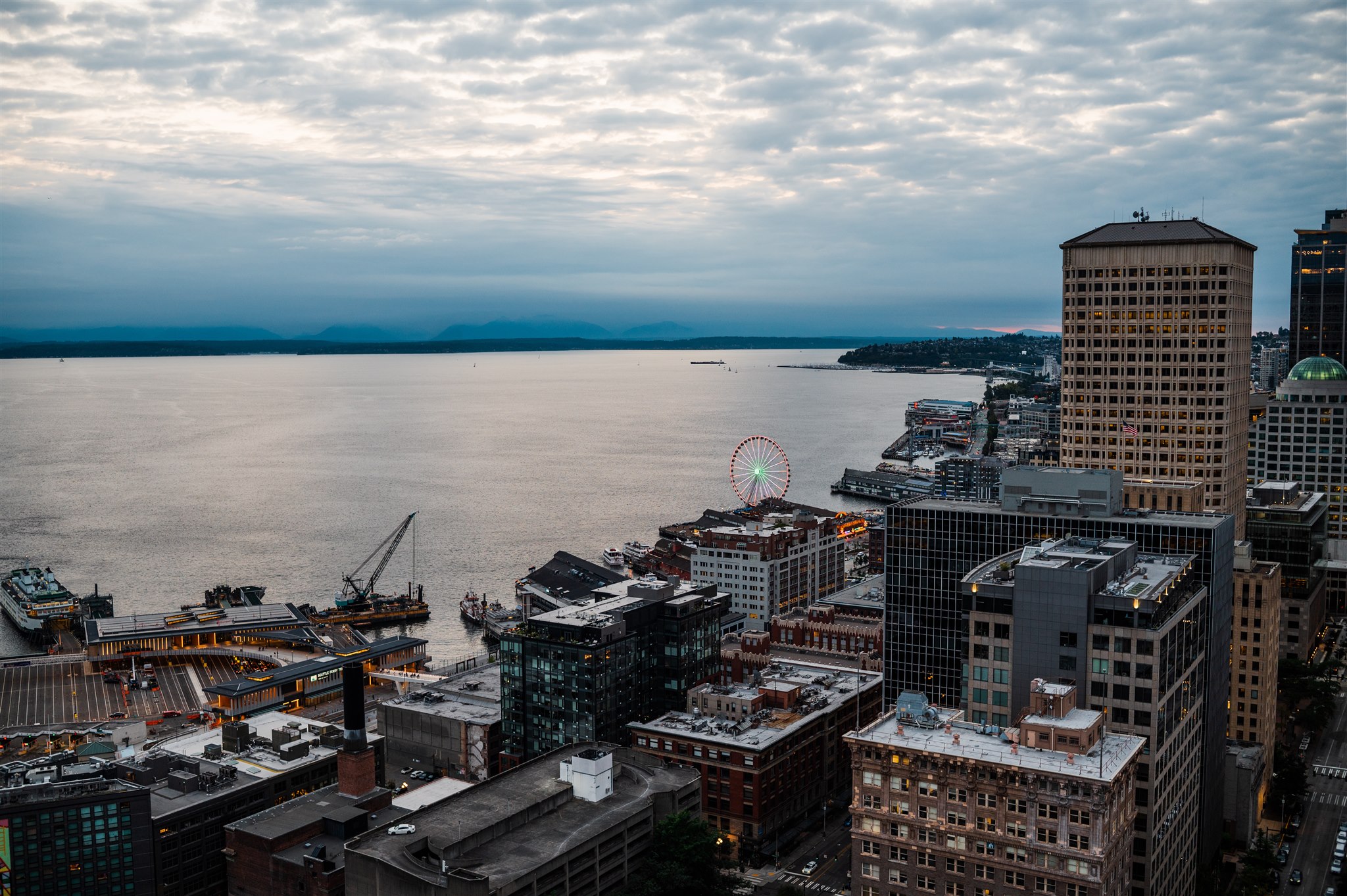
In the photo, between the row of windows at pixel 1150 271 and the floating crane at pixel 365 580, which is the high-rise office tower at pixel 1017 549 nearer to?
the row of windows at pixel 1150 271

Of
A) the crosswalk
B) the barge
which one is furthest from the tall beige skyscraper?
the barge

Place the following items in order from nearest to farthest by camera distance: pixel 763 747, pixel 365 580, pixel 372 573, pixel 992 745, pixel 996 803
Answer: pixel 996 803 < pixel 992 745 < pixel 763 747 < pixel 365 580 < pixel 372 573

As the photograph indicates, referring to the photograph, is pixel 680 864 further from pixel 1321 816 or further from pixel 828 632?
pixel 828 632

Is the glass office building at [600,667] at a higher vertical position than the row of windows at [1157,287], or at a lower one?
lower

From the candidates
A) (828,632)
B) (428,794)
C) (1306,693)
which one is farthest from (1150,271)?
(428,794)

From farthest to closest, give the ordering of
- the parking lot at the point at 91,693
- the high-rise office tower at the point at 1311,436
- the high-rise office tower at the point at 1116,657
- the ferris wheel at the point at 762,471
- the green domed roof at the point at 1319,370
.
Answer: the ferris wheel at the point at 762,471 < the green domed roof at the point at 1319,370 < the high-rise office tower at the point at 1311,436 < the parking lot at the point at 91,693 < the high-rise office tower at the point at 1116,657

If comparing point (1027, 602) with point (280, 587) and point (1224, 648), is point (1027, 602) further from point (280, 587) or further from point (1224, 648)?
point (280, 587)

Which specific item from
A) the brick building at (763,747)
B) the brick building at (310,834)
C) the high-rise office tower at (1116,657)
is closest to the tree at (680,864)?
the brick building at (763,747)

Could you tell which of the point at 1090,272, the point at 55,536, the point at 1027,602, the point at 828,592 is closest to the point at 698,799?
the point at 1027,602
